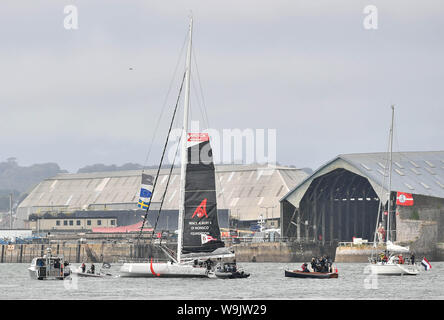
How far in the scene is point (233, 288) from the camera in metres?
72.8

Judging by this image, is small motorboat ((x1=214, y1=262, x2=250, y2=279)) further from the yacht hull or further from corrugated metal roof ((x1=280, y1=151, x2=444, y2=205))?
corrugated metal roof ((x1=280, y1=151, x2=444, y2=205))

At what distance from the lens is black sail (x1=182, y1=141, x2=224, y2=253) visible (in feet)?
248

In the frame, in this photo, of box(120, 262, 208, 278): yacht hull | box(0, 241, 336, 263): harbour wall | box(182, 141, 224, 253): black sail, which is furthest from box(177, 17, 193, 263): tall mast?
box(0, 241, 336, 263): harbour wall

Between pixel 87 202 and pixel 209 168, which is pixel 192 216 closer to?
pixel 209 168

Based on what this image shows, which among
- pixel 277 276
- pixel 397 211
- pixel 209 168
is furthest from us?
pixel 397 211

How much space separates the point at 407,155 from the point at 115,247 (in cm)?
4530

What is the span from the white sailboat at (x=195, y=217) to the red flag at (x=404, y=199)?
176ft

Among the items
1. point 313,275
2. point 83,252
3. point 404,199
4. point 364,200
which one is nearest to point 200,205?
point 313,275

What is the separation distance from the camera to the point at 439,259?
416 ft

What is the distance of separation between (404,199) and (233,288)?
2283 inches

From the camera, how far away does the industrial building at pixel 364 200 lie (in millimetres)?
126812

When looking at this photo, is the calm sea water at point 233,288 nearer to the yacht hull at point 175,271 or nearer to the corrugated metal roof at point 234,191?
the yacht hull at point 175,271
